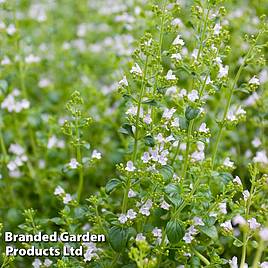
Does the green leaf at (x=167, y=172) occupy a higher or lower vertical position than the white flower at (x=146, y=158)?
lower

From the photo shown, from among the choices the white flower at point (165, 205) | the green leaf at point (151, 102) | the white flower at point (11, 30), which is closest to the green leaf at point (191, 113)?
the green leaf at point (151, 102)

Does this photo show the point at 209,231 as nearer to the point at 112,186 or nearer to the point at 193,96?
the point at 112,186

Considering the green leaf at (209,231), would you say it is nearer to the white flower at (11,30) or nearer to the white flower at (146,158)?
the white flower at (146,158)

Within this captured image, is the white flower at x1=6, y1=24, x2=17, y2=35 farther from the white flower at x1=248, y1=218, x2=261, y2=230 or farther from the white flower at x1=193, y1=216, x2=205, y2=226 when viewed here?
the white flower at x1=248, y1=218, x2=261, y2=230

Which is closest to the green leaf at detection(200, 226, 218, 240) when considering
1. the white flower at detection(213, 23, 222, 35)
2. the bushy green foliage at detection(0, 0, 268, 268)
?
the bushy green foliage at detection(0, 0, 268, 268)

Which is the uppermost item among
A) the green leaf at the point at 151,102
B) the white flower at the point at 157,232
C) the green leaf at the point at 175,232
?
the green leaf at the point at 151,102

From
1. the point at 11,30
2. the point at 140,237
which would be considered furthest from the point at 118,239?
the point at 11,30

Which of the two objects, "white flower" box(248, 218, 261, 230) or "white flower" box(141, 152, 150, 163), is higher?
"white flower" box(141, 152, 150, 163)

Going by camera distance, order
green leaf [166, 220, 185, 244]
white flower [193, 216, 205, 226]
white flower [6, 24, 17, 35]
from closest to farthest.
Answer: green leaf [166, 220, 185, 244], white flower [193, 216, 205, 226], white flower [6, 24, 17, 35]
